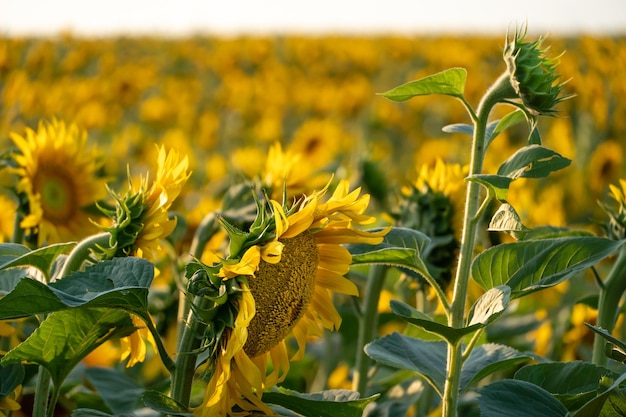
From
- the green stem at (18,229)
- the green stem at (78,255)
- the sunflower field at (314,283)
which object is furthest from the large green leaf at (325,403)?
the green stem at (18,229)

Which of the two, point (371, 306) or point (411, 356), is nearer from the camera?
point (411, 356)

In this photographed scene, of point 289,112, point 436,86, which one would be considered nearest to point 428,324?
point 436,86

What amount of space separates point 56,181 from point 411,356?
784 millimetres

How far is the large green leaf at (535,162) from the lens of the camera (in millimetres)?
752

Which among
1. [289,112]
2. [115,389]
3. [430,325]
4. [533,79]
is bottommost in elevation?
[115,389]

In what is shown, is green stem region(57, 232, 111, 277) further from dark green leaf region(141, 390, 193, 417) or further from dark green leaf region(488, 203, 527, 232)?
dark green leaf region(488, 203, 527, 232)

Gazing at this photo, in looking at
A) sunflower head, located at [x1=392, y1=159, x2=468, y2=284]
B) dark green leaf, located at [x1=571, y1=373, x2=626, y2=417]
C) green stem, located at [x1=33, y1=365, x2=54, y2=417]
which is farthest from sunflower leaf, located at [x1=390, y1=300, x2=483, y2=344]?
sunflower head, located at [x1=392, y1=159, x2=468, y2=284]

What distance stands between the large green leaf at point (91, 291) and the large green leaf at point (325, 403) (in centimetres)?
15

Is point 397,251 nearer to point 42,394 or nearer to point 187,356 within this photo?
point 187,356

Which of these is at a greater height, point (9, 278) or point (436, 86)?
point (436, 86)

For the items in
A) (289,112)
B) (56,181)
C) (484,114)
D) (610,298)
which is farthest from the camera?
(289,112)

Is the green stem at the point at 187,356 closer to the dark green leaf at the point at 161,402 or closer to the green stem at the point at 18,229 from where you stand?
the dark green leaf at the point at 161,402

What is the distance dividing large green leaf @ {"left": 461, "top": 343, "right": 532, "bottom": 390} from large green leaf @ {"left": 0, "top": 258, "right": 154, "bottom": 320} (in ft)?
1.05

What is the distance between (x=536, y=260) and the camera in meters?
0.79
